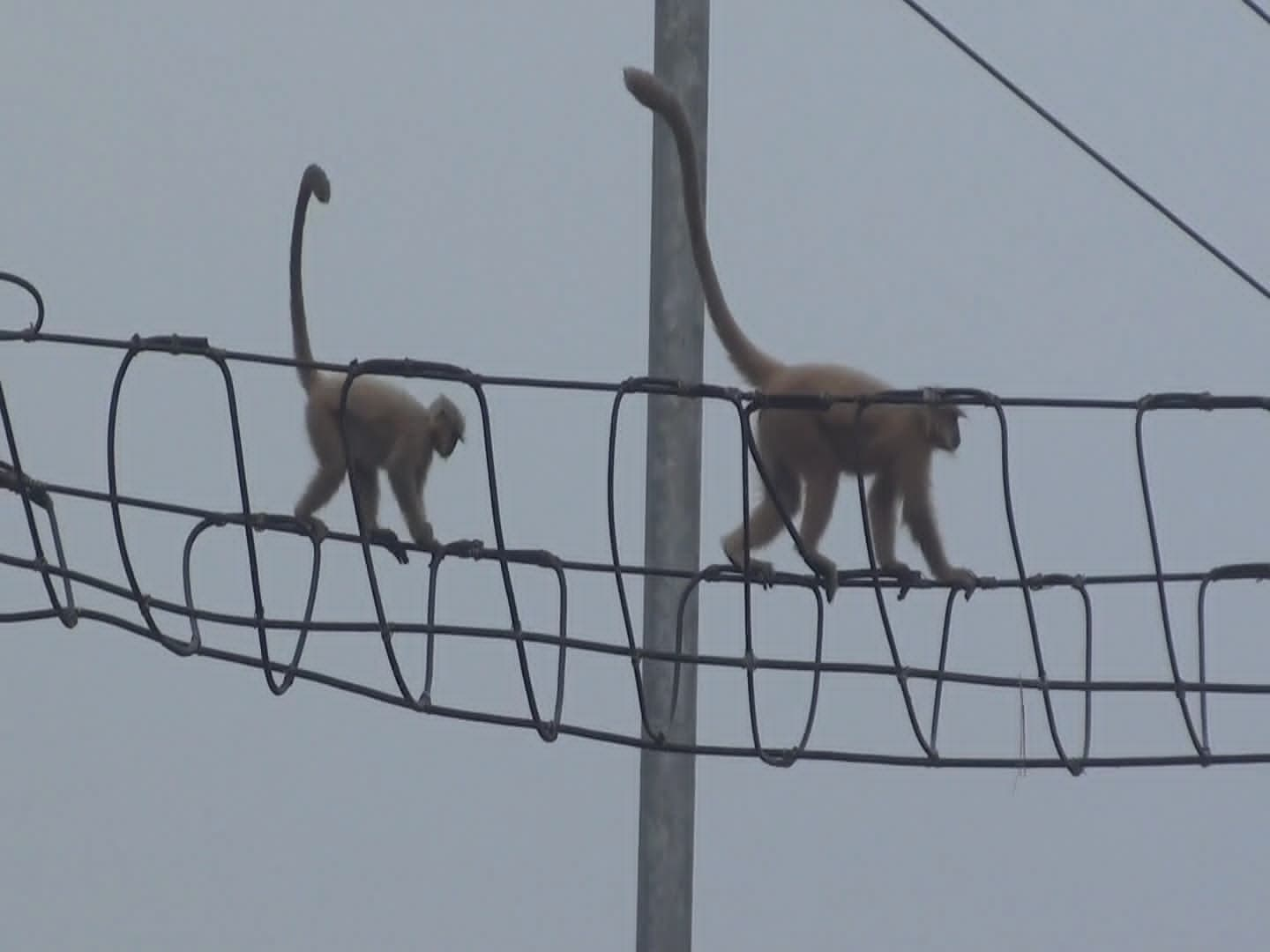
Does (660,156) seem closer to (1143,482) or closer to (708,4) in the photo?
(708,4)

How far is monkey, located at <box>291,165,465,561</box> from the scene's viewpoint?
18.0ft

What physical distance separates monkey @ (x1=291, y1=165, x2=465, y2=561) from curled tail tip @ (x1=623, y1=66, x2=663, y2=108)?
154 cm

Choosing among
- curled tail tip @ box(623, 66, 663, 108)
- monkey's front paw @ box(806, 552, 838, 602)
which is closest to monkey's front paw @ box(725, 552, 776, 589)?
monkey's front paw @ box(806, 552, 838, 602)

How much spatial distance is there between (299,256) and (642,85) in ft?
4.27

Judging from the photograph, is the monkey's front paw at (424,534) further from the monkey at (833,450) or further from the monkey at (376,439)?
the monkey at (833,450)

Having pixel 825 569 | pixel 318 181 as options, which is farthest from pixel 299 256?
pixel 825 569

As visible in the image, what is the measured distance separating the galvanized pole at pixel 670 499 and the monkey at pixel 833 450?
11cm

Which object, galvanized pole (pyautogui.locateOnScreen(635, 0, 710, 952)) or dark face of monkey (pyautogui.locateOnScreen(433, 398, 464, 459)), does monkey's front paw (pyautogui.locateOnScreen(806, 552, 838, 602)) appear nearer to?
galvanized pole (pyautogui.locateOnScreen(635, 0, 710, 952))

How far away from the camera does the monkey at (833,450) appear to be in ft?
15.7

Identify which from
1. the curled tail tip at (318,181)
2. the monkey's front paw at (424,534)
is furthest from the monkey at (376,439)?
the curled tail tip at (318,181)

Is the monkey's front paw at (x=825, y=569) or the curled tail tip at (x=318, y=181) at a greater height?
the curled tail tip at (x=318, y=181)

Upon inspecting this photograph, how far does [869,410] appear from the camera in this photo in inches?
197

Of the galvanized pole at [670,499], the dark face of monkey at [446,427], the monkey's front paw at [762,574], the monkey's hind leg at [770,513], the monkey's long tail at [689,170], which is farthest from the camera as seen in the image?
the dark face of monkey at [446,427]

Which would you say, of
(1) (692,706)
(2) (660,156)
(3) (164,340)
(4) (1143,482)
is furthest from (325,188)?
(4) (1143,482)
